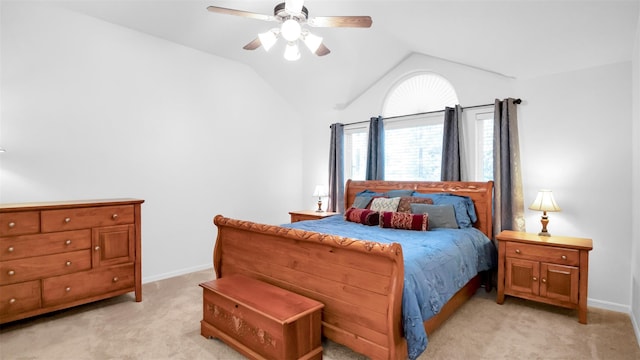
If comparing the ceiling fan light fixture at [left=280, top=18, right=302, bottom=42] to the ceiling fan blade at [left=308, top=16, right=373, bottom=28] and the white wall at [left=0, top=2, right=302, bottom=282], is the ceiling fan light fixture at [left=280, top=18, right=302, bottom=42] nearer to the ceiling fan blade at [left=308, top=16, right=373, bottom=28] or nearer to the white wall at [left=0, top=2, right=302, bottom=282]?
the ceiling fan blade at [left=308, top=16, right=373, bottom=28]

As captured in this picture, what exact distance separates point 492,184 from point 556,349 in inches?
66.7

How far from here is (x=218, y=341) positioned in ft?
7.95

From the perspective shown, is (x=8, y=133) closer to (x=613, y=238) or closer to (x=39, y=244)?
(x=39, y=244)

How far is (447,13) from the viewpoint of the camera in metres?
2.98

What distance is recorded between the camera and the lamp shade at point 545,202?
3.02m

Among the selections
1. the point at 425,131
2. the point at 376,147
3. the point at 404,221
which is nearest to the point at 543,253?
the point at 404,221

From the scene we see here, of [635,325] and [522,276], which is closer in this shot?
[635,325]

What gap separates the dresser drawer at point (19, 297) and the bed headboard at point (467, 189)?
3.65 metres

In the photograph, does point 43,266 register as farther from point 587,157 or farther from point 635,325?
point 587,157

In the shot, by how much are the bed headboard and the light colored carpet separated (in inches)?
32.7

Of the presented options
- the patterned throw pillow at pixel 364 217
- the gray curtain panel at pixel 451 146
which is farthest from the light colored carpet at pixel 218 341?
the gray curtain panel at pixel 451 146

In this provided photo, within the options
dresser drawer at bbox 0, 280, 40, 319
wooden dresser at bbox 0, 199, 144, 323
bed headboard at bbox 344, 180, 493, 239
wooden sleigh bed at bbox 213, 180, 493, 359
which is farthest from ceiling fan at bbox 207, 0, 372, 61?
dresser drawer at bbox 0, 280, 40, 319

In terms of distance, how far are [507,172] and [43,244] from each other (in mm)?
4438

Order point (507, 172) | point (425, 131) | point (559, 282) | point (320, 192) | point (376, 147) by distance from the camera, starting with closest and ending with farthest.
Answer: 1. point (559, 282)
2. point (507, 172)
3. point (425, 131)
4. point (376, 147)
5. point (320, 192)
